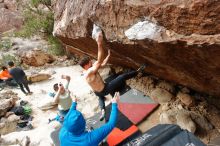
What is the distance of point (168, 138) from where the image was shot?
15.4 ft

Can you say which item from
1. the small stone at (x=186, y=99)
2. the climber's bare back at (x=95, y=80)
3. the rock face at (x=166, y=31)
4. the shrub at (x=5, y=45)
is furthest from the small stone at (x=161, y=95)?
the shrub at (x=5, y=45)

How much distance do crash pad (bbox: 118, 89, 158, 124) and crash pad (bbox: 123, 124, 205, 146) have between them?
1.46m

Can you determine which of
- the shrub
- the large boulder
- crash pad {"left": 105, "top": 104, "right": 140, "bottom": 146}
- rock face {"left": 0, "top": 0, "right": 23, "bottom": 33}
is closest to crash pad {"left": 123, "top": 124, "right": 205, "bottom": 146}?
crash pad {"left": 105, "top": 104, "right": 140, "bottom": 146}

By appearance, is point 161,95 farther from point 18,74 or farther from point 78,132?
point 18,74

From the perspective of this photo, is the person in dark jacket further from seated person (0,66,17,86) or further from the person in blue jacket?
the person in blue jacket

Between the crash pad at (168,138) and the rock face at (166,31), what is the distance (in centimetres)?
Result: 106

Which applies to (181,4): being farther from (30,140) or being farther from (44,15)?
(44,15)

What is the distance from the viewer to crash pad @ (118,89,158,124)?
6.74 m

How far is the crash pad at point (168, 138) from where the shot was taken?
446 centimetres

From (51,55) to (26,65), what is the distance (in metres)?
1.37

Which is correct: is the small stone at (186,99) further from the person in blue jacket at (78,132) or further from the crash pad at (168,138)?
the person in blue jacket at (78,132)

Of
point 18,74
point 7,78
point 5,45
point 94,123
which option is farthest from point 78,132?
point 5,45

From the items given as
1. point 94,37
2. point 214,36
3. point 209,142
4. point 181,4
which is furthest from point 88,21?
point 209,142

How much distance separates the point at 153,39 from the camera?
14.3ft
